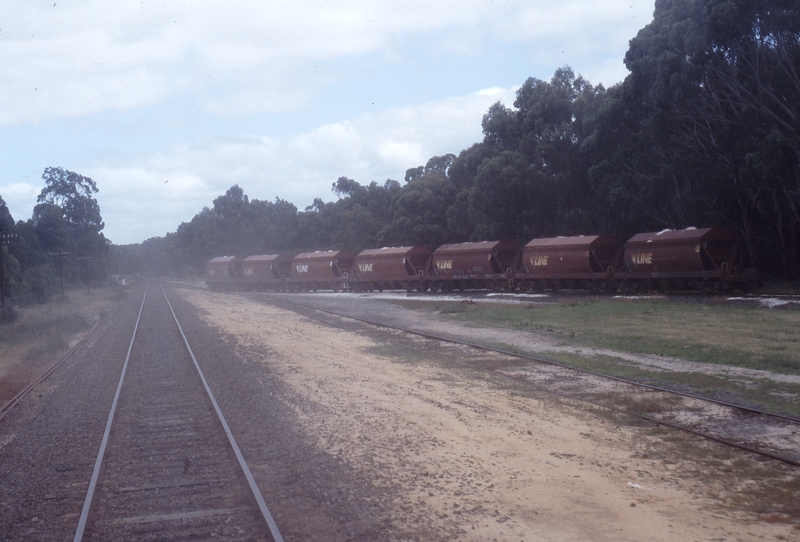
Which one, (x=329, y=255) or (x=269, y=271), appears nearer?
(x=329, y=255)

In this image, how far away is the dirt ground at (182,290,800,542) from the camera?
19.3 feet

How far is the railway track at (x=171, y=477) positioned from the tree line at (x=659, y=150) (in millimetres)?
28666

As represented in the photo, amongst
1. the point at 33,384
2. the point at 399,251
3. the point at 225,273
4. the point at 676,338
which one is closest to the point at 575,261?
the point at 399,251

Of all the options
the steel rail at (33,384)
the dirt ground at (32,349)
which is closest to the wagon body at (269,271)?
the dirt ground at (32,349)

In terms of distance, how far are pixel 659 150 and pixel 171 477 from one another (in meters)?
38.3

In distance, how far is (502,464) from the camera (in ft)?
25.5

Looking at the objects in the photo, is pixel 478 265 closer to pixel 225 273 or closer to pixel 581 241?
pixel 581 241

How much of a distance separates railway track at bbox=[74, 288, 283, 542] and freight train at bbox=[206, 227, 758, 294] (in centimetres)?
2615

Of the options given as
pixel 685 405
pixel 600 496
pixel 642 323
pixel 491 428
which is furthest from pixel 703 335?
pixel 600 496

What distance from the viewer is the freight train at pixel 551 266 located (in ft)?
105

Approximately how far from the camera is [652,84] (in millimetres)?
37125

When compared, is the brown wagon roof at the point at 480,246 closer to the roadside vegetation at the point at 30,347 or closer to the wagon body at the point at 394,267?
the wagon body at the point at 394,267

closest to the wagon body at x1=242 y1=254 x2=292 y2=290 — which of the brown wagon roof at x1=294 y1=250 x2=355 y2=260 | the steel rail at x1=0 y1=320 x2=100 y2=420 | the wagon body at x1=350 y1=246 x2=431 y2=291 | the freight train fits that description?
the freight train

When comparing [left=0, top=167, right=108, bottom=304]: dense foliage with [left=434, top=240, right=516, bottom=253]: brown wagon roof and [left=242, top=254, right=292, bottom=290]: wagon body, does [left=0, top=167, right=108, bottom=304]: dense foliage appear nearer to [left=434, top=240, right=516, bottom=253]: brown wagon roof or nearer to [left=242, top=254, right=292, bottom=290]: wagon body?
[left=242, top=254, right=292, bottom=290]: wagon body
